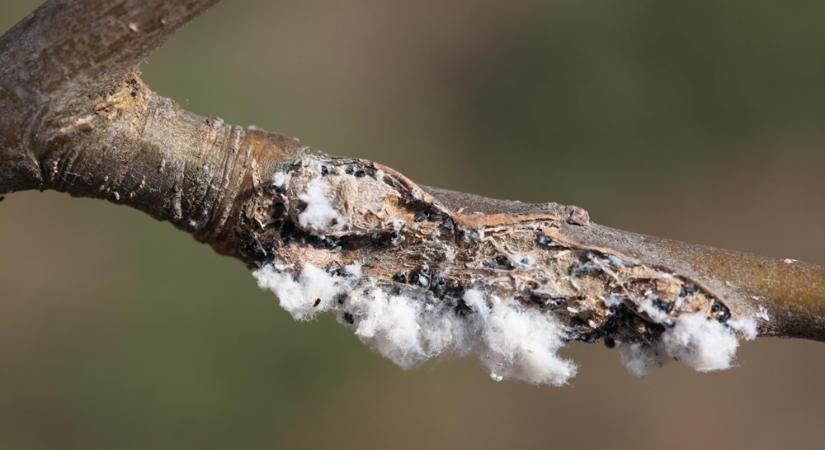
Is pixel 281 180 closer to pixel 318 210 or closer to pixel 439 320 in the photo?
pixel 318 210

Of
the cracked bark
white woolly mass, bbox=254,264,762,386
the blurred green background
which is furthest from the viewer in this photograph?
the blurred green background

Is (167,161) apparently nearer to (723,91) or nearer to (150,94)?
(150,94)

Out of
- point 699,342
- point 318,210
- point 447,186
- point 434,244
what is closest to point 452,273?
point 434,244

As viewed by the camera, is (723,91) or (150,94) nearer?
(150,94)

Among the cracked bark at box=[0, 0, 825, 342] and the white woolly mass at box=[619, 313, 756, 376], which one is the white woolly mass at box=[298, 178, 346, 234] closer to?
the cracked bark at box=[0, 0, 825, 342]

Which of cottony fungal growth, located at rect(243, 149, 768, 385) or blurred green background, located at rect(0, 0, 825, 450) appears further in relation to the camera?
blurred green background, located at rect(0, 0, 825, 450)

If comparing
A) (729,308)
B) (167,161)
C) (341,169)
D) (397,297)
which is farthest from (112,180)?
(729,308)

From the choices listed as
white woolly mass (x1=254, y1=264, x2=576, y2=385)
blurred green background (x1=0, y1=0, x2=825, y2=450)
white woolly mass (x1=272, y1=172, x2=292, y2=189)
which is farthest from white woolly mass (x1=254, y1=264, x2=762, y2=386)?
blurred green background (x1=0, y1=0, x2=825, y2=450)
